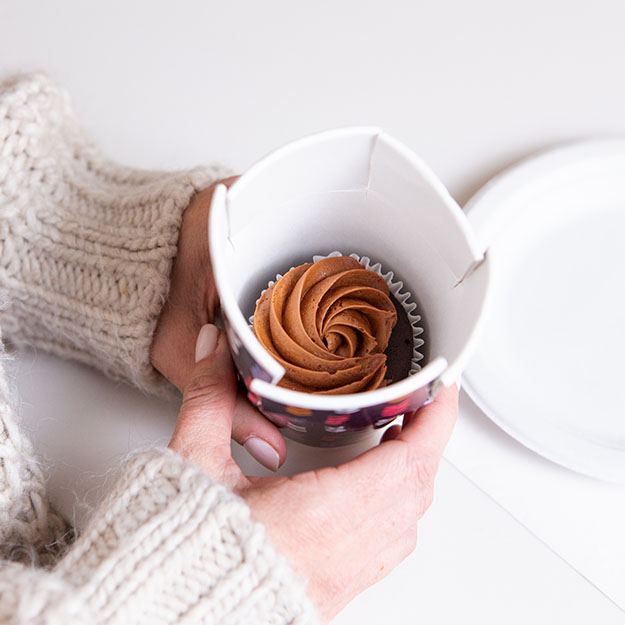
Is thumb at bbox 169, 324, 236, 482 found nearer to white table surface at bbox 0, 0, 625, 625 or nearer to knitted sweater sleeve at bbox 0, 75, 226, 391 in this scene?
knitted sweater sleeve at bbox 0, 75, 226, 391

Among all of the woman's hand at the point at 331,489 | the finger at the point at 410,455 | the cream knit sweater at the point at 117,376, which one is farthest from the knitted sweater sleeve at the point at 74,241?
the finger at the point at 410,455

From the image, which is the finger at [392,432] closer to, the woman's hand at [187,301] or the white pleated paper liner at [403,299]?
the white pleated paper liner at [403,299]

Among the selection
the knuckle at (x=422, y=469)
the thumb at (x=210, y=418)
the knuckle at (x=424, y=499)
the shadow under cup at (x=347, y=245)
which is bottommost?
the knuckle at (x=424, y=499)

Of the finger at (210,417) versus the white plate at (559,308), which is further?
the white plate at (559,308)

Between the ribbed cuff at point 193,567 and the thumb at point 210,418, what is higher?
the thumb at point 210,418

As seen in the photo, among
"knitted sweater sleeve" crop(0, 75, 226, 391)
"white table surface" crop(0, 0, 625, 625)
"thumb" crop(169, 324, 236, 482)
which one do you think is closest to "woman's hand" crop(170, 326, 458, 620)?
"thumb" crop(169, 324, 236, 482)

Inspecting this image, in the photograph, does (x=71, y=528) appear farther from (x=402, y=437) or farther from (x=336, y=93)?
(x=336, y=93)

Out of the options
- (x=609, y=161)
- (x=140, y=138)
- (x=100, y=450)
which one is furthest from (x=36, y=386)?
(x=609, y=161)
